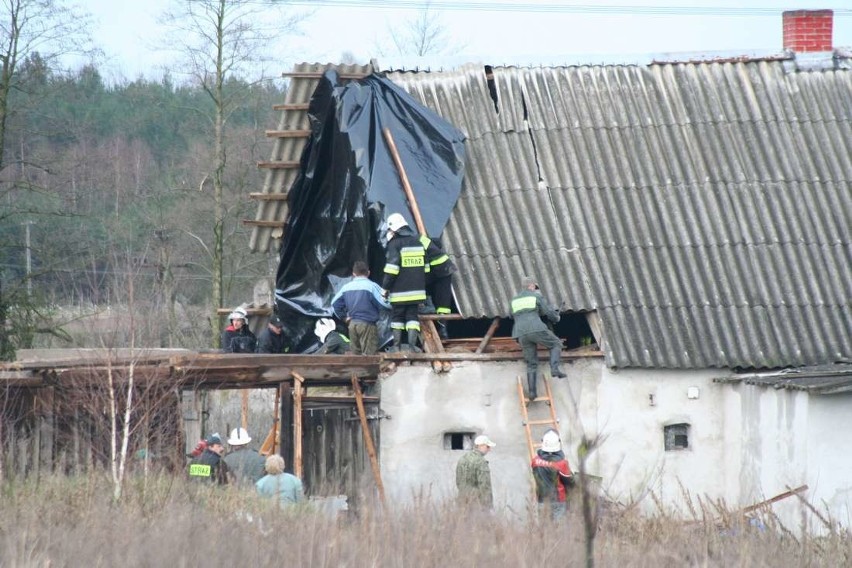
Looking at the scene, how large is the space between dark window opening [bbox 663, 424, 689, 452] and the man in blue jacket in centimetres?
381

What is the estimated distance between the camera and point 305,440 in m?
16.7

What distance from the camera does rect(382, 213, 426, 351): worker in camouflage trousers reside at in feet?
49.2

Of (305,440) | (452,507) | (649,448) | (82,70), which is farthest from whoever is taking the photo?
(82,70)

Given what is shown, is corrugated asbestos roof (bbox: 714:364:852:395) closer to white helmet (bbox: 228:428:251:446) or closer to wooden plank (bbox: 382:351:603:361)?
wooden plank (bbox: 382:351:603:361)

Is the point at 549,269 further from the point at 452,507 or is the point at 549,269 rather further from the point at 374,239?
the point at 452,507

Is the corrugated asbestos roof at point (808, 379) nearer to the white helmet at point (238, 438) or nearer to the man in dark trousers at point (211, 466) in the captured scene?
the white helmet at point (238, 438)

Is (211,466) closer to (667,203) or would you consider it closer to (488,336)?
(488,336)

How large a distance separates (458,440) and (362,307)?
2059mm

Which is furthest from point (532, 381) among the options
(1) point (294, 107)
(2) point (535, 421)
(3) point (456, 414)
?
(1) point (294, 107)

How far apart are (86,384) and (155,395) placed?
99 cm

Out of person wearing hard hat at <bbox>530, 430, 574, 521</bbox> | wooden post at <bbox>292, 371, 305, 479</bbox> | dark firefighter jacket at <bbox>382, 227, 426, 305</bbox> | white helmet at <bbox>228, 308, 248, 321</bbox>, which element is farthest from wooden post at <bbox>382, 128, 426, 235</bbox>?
person wearing hard hat at <bbox>530, 430, 574, 521</bbox>

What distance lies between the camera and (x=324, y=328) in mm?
16484

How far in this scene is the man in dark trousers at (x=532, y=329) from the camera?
14.7 m

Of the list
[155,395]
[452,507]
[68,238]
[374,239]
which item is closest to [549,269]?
[374,239]
